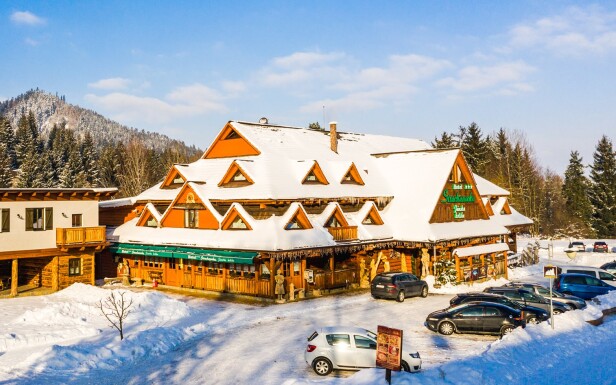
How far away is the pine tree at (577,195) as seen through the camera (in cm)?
8075

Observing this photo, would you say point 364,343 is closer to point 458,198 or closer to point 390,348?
point 390,348

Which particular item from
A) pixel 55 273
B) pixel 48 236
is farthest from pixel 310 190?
pixel 55 273

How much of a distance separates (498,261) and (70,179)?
71.1 m

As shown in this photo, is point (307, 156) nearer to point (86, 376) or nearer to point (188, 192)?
point (188, 192)

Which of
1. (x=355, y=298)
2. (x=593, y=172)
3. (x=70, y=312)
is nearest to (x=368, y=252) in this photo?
(x=355, y=298)

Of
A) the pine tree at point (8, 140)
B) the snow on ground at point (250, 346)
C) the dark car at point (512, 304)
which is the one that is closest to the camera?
the snow on ground at point (250, 346)

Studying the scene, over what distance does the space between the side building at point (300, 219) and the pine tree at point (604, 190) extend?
41512 millimetres

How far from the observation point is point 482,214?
44.7 meters

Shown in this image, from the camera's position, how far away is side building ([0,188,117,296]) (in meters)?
32.7

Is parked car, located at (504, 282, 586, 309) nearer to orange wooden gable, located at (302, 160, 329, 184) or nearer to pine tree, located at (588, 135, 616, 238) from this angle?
orange wooden gable, located at (302, 160, 329, 184)

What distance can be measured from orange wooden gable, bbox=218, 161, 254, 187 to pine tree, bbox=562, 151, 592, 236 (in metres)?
62.1

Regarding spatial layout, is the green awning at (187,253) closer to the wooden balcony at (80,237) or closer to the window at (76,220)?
the wooden balcony at (80,237)

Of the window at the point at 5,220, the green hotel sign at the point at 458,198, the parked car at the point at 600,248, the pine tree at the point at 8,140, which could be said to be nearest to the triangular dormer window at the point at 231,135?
the window at the point at 5,220

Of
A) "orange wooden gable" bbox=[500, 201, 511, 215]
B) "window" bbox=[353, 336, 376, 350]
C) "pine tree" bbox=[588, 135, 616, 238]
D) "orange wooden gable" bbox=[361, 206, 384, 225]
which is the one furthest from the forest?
"window" bbox=[353, 336, 376, 350]
